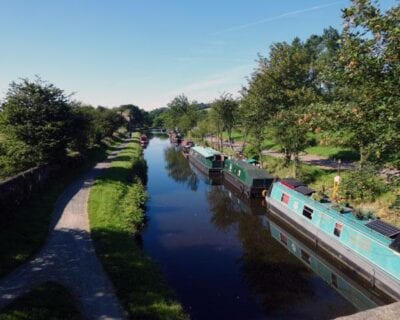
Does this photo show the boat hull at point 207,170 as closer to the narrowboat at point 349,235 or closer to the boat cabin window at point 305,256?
the narrowboat at point 349,235

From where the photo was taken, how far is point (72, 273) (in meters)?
13.2

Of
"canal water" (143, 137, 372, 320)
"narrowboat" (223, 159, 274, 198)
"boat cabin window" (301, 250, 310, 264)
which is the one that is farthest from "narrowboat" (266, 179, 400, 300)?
"narrowboat" (223, 159, 274, 198)

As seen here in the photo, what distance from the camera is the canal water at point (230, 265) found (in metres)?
14.1

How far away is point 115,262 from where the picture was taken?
1432cm

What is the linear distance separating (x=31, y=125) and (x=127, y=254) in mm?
15431

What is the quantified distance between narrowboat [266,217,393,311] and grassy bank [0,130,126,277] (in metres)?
12.9

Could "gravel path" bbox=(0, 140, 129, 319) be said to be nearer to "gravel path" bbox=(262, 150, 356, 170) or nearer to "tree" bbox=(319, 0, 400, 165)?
"tree" bbox=(319, 0, 400, 165)

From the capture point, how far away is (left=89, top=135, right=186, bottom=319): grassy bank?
1155 centimetres

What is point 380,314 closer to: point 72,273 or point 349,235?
point 349,235

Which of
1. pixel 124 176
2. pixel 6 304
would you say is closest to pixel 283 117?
pixel 124 176

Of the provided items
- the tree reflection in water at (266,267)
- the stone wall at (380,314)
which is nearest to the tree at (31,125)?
the tree reflection in water at (266,267)

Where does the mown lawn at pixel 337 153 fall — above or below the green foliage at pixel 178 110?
below

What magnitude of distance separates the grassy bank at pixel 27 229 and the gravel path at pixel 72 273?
0.37m

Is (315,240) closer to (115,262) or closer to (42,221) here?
(115,262)
